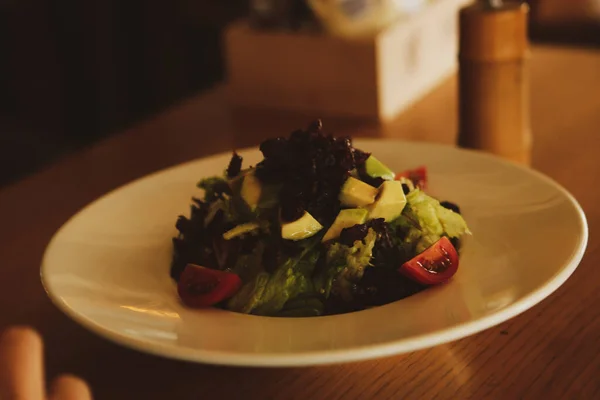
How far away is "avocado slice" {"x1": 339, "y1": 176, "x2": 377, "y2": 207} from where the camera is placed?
3.00ft

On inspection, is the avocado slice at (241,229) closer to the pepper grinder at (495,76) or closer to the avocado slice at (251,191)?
the avocado slice at (251,191)

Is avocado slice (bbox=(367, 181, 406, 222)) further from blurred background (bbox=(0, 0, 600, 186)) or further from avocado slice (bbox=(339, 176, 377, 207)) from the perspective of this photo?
blurred background (bbox=(0, 0, 600, 186))

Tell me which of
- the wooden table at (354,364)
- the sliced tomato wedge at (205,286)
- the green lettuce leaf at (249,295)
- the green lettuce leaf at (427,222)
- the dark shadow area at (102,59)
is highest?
the green lettuce leaf at (427,222)

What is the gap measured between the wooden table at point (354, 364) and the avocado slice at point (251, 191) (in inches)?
7.7

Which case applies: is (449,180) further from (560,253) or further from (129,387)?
(129,387)

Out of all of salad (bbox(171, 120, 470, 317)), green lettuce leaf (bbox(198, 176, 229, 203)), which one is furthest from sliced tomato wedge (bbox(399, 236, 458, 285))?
green lettuce leaf (bbox(198, 176, 229, 203))

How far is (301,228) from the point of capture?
906 millimetres

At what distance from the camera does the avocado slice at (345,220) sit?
0.91 m

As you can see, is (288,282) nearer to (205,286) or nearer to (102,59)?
(205,286)

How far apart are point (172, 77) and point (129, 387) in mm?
2731

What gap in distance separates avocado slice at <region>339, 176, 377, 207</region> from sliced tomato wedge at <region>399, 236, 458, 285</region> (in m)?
0.09

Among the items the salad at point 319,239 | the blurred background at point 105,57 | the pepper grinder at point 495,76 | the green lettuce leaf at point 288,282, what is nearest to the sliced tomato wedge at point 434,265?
the salad at point 319,239

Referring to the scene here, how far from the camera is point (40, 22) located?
131 inches

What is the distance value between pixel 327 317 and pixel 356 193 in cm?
16
